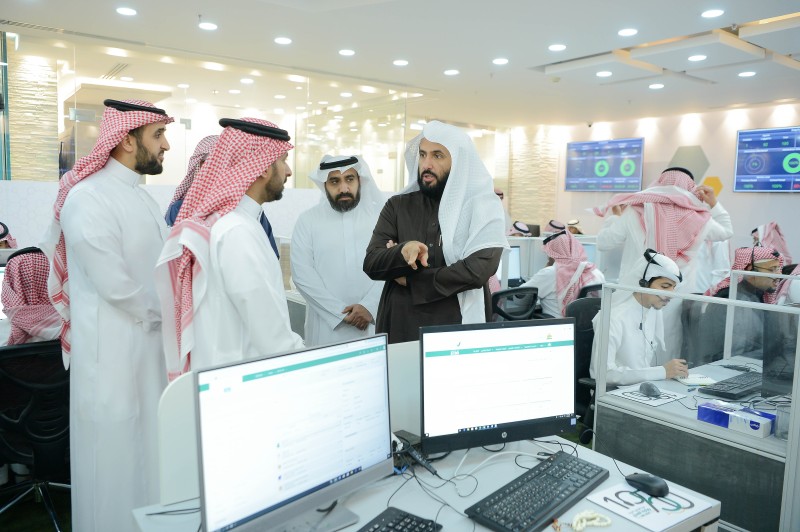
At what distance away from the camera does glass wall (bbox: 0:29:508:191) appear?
6.16 meters

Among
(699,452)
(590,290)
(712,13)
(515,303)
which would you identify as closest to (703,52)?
(712,13)

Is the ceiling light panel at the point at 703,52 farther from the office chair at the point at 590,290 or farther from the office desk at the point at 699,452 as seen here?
the office desk at the point at 699,452

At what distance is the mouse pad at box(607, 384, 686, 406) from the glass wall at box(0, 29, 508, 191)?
5855mm

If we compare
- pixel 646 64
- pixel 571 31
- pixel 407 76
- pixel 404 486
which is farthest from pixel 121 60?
pixel 404 486

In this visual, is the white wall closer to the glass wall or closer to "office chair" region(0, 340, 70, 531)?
the glass wall

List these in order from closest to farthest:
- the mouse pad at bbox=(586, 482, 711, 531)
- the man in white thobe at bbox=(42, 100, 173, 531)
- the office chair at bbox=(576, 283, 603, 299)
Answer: the mouse pad at bbox=(586, 482, 711, 531)
the man in white thobe at bbox=(42, 100, 173, 531)
the office chair at bbox=(576, 283, 603, 299)

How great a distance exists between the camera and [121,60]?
6570mm

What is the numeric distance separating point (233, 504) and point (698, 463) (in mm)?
1740

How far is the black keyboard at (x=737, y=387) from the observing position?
244 cm

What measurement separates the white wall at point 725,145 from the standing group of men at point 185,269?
8.52 metres

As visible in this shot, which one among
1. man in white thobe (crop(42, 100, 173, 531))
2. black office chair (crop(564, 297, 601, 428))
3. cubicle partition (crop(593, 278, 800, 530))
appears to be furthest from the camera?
black office chair (crop(564, 297, 601, 428))

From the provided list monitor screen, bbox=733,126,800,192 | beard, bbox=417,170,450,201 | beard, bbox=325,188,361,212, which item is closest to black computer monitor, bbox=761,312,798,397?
beard, bbox=417,170,450,201

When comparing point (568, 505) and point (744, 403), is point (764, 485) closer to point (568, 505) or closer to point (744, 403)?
point (744, 403)

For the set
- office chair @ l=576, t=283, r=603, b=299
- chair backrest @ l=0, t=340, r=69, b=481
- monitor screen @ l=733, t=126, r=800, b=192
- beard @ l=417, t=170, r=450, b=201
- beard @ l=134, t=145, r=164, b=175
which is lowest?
chair backrest @ l=0, t=340, r=69, b=481
